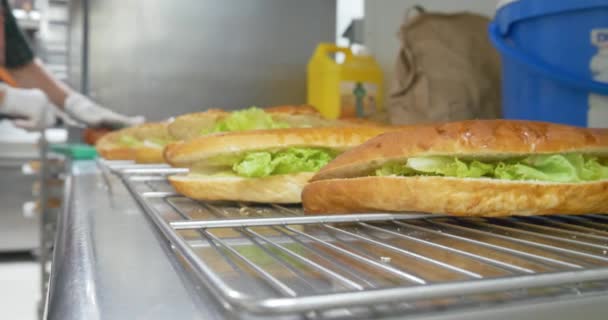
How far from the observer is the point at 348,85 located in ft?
8.30

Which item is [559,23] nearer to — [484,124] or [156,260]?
[484,124]

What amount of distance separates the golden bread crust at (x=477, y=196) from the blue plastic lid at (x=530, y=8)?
0.65 meters

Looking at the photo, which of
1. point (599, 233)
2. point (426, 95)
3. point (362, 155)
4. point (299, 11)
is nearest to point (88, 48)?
point (299, 11)

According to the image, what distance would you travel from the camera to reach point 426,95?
2.06m

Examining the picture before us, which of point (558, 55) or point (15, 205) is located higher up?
point (558, 55)

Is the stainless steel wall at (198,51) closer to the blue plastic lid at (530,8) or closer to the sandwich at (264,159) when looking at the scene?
the blue plastic lid at (530,8)

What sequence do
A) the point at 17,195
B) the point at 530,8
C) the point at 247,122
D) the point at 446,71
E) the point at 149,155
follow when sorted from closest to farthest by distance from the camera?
1. the point at 247,122
2. the point at 530,8
3. the point at 149,155
4. the point at 446,71
5. the point at 17,195

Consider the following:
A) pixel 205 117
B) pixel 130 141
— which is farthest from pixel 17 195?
pixel 205 117

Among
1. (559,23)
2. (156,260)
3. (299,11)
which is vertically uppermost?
(299,11)

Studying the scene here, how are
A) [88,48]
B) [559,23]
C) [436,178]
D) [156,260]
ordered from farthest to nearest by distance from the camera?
[88,48] < [559,23] < [436,178] < [156,260]

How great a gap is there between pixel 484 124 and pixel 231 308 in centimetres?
44

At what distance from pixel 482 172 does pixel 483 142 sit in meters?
0.05

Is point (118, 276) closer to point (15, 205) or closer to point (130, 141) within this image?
point (130, 141)

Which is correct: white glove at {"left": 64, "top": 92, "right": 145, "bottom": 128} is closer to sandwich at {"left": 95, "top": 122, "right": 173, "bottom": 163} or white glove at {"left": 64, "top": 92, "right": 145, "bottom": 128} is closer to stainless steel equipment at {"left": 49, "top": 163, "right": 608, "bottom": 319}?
sandwich at {"left": 95, "top": 122, "right": 173, "bottom": 163}
